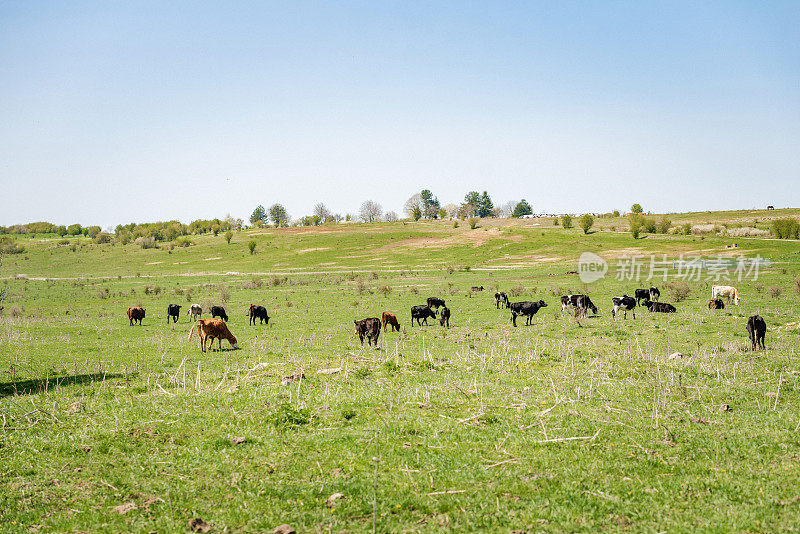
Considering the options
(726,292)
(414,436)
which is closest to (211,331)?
(414,436)

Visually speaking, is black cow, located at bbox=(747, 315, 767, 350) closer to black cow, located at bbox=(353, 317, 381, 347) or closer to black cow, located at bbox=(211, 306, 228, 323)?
black cow, located at bbox=(353, 317, 381, 347)

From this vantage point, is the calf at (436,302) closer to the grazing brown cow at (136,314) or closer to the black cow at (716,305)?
the black cow at (716,305)

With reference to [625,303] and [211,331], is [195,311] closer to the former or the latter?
[211,331]

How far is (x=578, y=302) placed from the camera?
1298 inches

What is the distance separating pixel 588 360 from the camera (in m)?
17.4

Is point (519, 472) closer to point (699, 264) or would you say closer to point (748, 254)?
point (699, 264)

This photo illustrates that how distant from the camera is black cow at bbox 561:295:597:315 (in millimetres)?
33469

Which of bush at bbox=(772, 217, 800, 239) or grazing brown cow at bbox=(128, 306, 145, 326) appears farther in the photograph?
bush at bbox=(772, 217, 800, 239)

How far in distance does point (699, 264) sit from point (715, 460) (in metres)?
66.3

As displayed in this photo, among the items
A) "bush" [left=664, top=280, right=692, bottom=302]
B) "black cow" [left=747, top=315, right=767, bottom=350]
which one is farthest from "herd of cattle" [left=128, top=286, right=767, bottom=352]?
"black cow" [left=747, top=315, right=767, bottom=350]

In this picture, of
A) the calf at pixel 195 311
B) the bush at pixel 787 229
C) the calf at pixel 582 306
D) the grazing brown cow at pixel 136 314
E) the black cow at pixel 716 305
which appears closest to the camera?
the black cow at pixel 716 305

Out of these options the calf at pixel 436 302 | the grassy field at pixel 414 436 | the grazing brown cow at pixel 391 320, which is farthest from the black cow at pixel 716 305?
the grazing brown cow at pixel 391 320

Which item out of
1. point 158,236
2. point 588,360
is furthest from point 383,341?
point 158,236

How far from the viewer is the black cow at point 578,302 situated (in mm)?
33469
